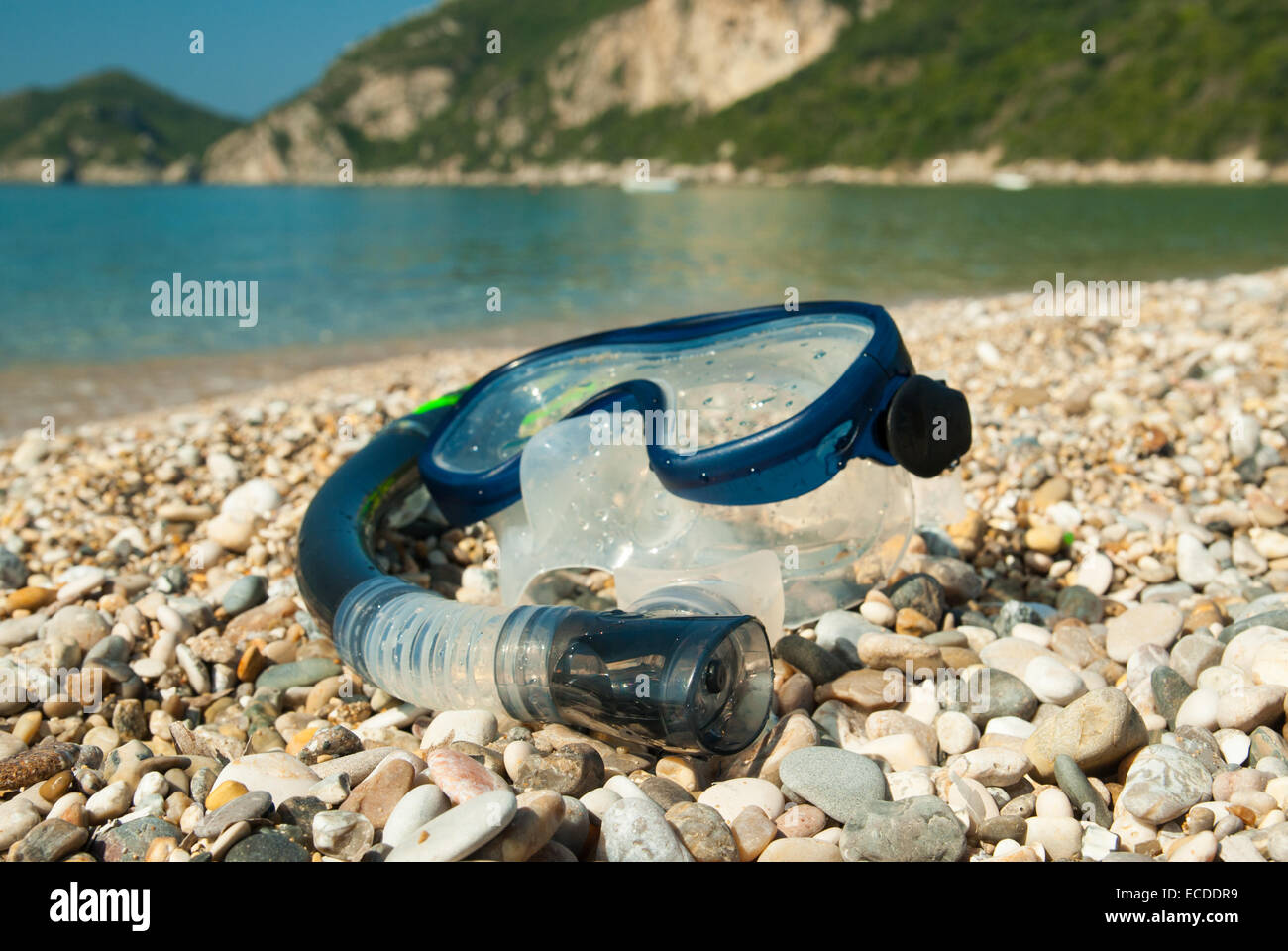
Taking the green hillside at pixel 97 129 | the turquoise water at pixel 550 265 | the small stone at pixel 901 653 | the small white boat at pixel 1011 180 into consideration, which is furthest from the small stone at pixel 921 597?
the green hillside at pixel 97 129

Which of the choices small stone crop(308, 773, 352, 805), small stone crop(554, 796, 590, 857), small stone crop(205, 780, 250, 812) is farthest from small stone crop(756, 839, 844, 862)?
small stone crop(205, 780, 250, 812)

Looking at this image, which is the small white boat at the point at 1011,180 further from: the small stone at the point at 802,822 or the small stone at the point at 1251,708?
the small stone at the point at 802,822

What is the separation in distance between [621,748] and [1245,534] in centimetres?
252

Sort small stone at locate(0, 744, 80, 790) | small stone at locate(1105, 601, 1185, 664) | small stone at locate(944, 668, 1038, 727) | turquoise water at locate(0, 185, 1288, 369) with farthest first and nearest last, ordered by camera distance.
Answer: turquoise water at locate(0, 185, 1288, 369) < small stone at locate(1105, 601, 1185, 664) < small stone at locate(944, 668, 1038, 727) < small stone at locate(0, 744, 80, 790)

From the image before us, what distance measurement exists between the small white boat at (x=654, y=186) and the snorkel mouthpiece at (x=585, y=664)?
7319cm

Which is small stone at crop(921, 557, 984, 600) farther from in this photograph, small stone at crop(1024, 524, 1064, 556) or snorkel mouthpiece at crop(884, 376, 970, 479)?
snorkel mouthpiece at crop(884, 376, 970, 479)

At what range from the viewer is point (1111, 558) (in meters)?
3.36

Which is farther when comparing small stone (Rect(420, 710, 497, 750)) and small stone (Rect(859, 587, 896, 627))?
small stone (Rect(859, 587, 896, 627))
